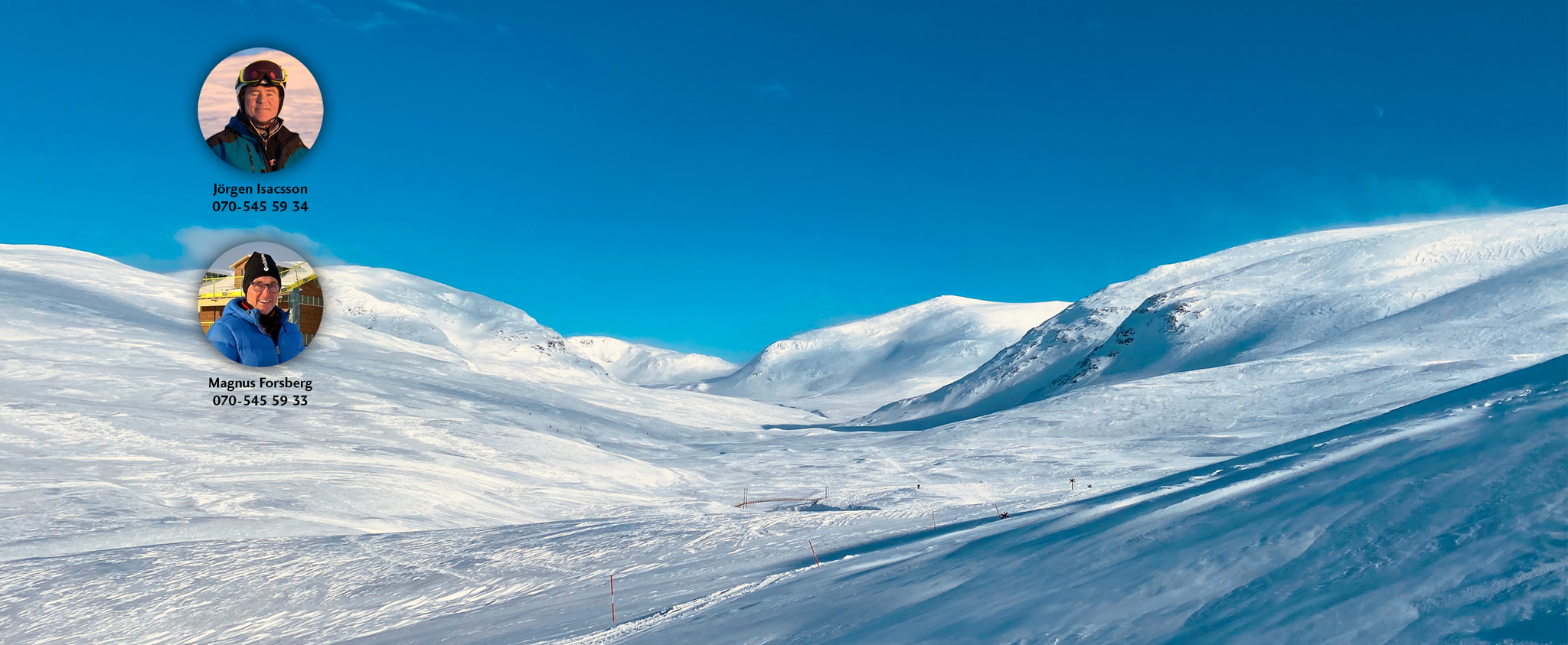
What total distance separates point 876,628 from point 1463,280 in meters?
90.6

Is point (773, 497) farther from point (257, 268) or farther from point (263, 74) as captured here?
point (263, 74)

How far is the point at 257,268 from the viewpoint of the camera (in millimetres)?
15219

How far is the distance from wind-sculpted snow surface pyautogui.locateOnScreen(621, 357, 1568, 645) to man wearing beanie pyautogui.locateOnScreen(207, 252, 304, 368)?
10.4 metres

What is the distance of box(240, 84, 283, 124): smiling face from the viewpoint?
49.9 feet

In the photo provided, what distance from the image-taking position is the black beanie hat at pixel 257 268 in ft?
49.8

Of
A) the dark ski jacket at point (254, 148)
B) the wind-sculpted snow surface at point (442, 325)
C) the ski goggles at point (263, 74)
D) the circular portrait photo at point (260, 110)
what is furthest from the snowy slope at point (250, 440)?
the wind-sculpted snow surface at point (442, 325)

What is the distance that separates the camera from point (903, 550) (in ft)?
45.9

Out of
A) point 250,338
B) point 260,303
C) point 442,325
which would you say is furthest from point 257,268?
point 442,325

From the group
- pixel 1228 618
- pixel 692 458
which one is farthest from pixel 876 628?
pixel 692 458

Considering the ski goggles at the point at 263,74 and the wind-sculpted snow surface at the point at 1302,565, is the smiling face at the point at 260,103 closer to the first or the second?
the ski goggles at the point at 263,74

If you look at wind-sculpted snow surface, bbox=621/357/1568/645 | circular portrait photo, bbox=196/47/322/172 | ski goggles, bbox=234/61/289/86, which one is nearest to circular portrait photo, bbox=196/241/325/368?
circular portrait photo, bbox=196/47/322/172

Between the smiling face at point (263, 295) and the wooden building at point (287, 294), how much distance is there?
163 mm

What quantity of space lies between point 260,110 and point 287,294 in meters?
3.56

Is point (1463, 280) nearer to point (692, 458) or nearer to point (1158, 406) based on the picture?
point (1158, 406)
